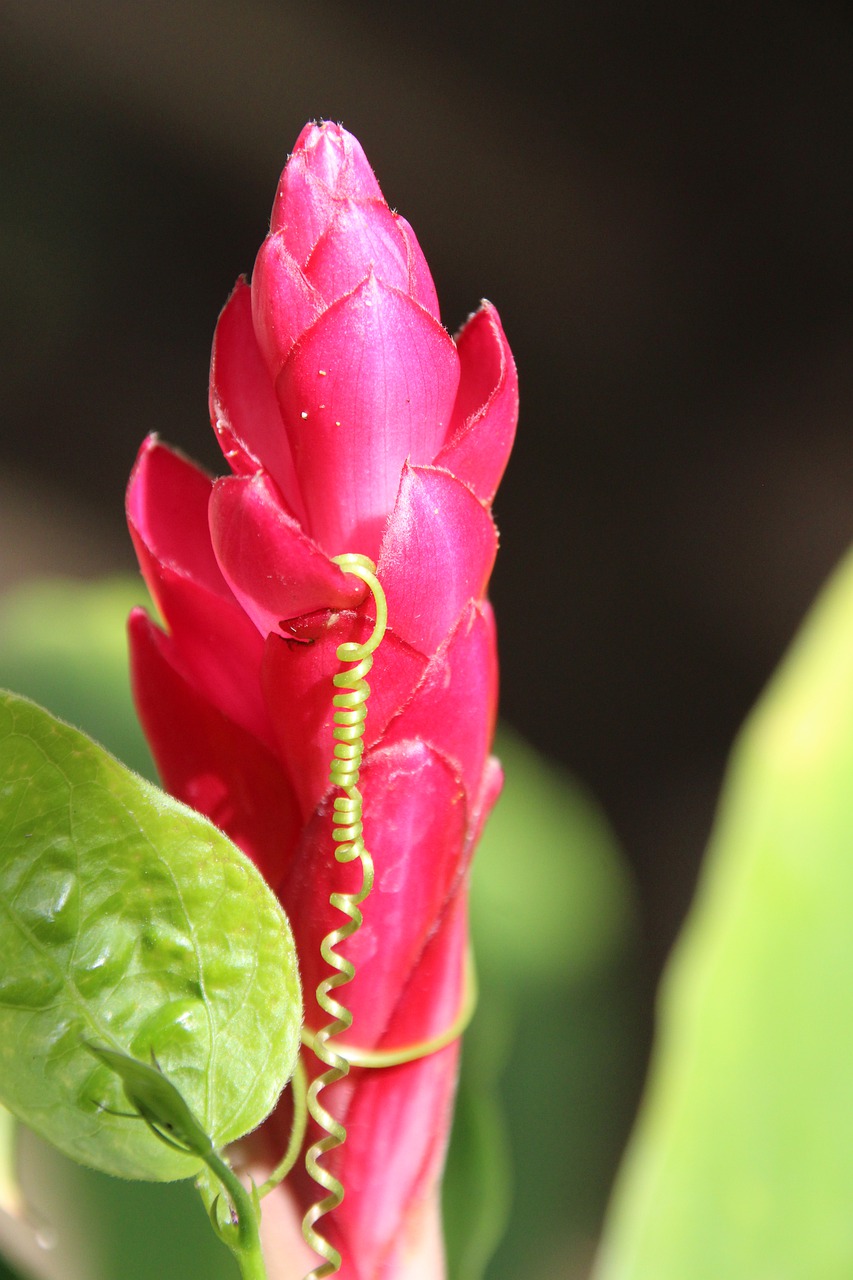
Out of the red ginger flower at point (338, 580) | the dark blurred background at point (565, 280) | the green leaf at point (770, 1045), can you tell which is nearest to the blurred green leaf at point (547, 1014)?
the green leaf at point (770, 1045)

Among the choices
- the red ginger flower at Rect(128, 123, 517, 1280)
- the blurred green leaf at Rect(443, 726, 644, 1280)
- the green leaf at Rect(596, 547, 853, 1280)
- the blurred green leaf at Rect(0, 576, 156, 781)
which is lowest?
the blurred green leaf at Rect(443, 726, 644, 1280)

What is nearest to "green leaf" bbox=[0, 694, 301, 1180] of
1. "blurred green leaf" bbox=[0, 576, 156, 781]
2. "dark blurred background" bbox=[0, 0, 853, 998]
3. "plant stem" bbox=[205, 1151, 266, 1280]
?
"plant stem" bbox=[205, 1151, 266, 1280]

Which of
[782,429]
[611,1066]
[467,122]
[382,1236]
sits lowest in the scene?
[611,1066]

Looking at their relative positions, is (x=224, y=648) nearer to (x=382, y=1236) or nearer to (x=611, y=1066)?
(x=382, y=1236)

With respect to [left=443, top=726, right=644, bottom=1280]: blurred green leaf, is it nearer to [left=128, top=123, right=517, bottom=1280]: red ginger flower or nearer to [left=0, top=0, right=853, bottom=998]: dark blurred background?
[left=128, top=123, right=517, bottom=1280]: red ginger flower

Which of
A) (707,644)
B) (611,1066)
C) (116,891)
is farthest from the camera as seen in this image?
(707,644)

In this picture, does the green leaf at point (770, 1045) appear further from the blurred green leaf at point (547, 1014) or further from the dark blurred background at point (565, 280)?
the dark blurred background at point (565, 280)

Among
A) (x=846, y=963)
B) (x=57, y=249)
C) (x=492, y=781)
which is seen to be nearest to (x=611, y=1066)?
(x=846, y=963)

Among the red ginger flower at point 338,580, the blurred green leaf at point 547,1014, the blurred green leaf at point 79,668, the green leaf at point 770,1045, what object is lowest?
the blurred green leaf at point 547,1014
